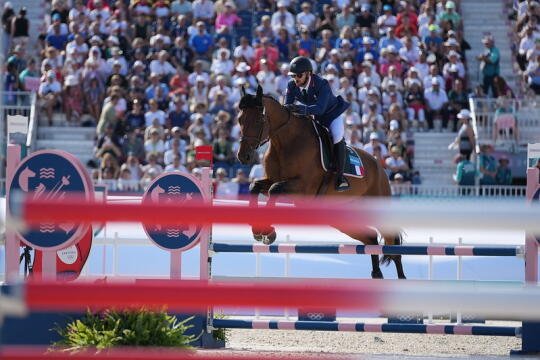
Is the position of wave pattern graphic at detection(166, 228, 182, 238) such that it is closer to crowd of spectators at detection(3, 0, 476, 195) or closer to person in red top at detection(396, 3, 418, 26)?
crowd of spectators at detection(3, 0, 476, 195)

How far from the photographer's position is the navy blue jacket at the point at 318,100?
9555 millimetres

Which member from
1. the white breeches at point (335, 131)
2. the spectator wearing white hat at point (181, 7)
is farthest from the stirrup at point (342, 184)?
the spectator wearing white hat at point (181, 7)

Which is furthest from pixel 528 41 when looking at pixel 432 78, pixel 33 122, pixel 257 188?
pixel 257 188

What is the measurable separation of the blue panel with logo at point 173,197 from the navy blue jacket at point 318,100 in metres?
2.24

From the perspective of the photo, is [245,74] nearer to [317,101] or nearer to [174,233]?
[317,101]

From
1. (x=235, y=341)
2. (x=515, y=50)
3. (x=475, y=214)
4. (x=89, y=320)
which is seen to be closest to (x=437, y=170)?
(x=515, y=50)

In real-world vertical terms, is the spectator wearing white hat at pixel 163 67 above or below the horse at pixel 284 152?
above

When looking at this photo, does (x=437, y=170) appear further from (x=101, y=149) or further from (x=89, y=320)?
(x=89, y=320)

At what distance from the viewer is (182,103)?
673 inches

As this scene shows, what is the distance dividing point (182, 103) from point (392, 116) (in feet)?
10.3

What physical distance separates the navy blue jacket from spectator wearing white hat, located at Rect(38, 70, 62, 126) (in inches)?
344

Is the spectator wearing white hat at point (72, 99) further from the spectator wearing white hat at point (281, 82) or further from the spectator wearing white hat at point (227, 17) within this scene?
the spectator wearing white hat at point (281, 82)

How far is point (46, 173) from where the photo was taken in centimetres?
648

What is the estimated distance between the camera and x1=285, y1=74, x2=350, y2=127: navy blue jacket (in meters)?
9.55
